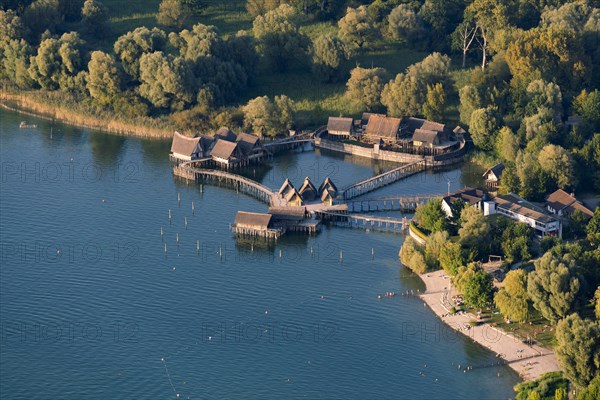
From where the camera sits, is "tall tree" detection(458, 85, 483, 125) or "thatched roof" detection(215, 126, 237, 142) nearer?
"thatched roof" detection(215, 126, 237, 142)

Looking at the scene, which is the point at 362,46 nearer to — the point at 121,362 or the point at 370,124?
the point at 370,124

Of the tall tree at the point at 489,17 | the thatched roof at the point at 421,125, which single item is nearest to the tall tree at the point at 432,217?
the thatched roof at the point at 421,125

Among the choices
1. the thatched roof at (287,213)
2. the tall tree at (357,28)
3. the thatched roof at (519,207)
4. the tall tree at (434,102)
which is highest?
the tall tree at (357,28)

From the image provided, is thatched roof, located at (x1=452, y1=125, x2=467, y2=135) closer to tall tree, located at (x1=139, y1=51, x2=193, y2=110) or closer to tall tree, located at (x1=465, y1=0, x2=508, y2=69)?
tall tree, located at (x1=465, y1=0, x2=508, y2=69)

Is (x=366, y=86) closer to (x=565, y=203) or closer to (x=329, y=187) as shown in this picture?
(x=329, y=187)

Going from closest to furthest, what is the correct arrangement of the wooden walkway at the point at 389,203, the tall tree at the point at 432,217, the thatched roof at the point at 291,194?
the tall tree at the point at 432,217
the thatched roof at the point at 291,194
the wooden walkway at the point at 389,203

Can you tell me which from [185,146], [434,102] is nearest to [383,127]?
[434,102]

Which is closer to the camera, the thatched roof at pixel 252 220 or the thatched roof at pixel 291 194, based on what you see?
the thatched roof at pixel 252 220

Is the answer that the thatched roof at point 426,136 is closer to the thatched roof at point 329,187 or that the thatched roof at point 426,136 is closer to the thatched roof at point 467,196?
the thatched roof at point 467,196

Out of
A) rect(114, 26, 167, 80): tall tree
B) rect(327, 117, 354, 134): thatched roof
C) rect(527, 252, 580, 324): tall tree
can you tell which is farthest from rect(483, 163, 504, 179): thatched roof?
rect(114, 26, 167, 80): tall tree
